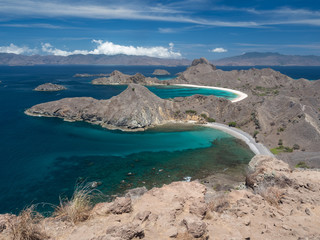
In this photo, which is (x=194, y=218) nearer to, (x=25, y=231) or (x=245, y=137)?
(x=25, y=231)

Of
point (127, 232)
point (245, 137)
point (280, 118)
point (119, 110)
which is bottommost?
point (245, 137)

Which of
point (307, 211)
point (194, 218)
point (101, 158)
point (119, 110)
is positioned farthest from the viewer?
point (119, 110)

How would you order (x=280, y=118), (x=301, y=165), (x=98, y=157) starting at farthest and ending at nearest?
(x=280, y=118), (x=98, y=157), (x=301, y=165)

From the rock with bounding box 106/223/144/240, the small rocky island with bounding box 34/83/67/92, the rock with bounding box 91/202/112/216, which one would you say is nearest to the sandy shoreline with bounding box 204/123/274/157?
the rock with bounding box 91/202/112/216

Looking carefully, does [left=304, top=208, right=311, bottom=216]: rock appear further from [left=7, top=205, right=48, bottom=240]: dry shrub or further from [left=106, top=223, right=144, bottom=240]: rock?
[left=7, top=205, right=48, bottom=240]: dry shrub

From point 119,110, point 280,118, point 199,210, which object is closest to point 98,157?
point 119,110

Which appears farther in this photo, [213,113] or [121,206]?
[213,113]

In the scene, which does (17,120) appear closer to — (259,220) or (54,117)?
(54,117)

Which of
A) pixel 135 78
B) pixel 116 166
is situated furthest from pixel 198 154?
pixel 135 78
